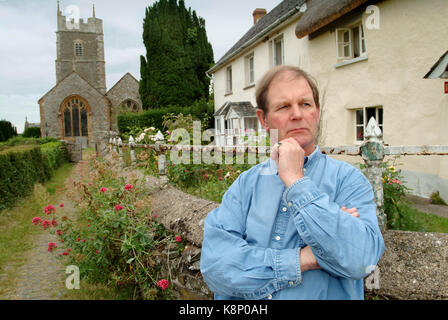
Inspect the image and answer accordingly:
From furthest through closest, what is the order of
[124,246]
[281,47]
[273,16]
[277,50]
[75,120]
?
[75,120]
[273,16]
[277,50]
[281,47]
[124,246]

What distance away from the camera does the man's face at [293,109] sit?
1.47 m

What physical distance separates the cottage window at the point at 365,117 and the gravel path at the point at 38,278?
7.54 meters

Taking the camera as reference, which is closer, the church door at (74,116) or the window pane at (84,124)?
the church door at (74,116)

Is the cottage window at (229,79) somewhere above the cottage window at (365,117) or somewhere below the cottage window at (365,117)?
above

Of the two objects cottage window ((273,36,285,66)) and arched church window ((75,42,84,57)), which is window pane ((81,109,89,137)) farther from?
cottage window ((273,36,285,66))

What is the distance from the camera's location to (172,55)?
948 inches

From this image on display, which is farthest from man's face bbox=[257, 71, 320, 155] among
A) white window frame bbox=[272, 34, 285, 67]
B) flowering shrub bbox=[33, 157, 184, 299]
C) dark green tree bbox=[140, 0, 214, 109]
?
dark green tree bbox=[140, 0, 214, 109]

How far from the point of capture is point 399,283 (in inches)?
73.9

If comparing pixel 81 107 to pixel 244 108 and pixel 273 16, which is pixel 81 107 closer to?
pixel 244 108

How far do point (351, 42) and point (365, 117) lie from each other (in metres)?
2.27

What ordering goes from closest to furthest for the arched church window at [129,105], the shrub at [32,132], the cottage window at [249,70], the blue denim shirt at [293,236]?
1. the blue denim shirt at [293,236]
2. the cottage window at [249,70]
3. the shrub at [32,132]
4. the arched church window at [129,105]

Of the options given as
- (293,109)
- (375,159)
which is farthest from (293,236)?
(375,159)

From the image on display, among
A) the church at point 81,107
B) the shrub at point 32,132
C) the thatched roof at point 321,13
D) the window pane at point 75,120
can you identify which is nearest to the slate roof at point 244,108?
the thatched roof at point 321,13

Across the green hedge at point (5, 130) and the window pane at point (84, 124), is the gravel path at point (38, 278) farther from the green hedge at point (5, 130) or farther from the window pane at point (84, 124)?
the window pane at point (84, 124)
